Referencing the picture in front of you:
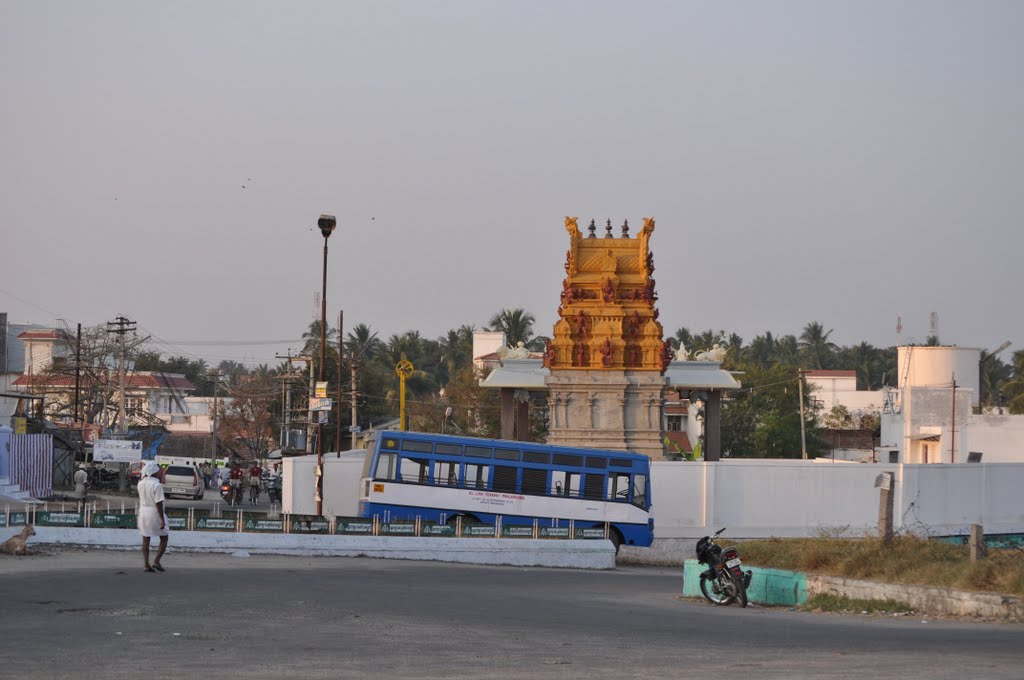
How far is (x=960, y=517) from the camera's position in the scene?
3644 centimetres

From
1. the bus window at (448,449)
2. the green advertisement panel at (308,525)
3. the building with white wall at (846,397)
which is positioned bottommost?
the green advertisement panel at (308,525)

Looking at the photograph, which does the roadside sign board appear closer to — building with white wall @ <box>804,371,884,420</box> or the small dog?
the small dog

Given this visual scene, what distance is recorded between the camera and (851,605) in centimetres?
1730

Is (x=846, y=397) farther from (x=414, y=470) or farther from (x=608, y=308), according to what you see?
(x=414, y=470)

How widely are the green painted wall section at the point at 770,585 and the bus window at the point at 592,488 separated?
11875mm

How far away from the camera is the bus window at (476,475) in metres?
31.0

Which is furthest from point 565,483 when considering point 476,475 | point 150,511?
point 150,511

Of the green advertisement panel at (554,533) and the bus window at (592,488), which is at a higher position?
the bus window at (592,488)

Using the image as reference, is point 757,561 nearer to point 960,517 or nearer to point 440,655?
point 440,655

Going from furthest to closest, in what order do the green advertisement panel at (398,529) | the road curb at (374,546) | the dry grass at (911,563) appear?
the green advertisement panel at (398,529) < the road curb at (374,546) < the dry grass at (911,563)

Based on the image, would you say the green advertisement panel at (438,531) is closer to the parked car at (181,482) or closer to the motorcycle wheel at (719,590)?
the motorcycle wheel at (719,590)

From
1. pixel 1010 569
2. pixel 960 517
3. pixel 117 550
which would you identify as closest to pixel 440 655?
pixel 1010 569

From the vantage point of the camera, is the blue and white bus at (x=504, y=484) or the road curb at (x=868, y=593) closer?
the road curb at (x=868, y=593)

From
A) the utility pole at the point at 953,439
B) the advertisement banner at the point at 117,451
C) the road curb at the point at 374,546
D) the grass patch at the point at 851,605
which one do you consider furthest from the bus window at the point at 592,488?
the utility pole at the point at 953,439
